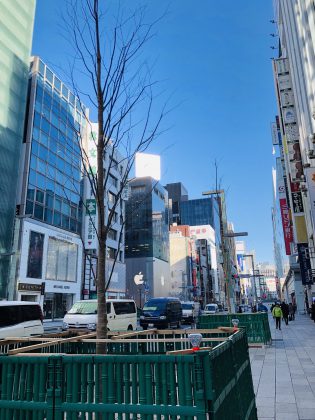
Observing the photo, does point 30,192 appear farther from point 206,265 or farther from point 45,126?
point 206,265

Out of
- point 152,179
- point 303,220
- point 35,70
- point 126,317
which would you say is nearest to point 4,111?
point 35,70

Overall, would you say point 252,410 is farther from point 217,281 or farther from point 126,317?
point 217,281

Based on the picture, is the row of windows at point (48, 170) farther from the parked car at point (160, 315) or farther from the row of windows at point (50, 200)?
the parked car at point (160, 315)

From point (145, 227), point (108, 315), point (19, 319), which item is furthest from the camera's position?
point (145, 227)

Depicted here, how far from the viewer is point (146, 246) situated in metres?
75.9

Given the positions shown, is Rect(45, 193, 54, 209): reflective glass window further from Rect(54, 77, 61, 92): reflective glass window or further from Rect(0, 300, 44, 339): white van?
Rect(0, 300, 44, 339): white van

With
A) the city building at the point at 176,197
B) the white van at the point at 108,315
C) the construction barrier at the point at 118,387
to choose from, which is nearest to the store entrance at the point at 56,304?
the white van at the point at 108,315

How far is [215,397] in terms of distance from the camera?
314cm

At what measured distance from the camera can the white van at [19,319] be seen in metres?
14.8

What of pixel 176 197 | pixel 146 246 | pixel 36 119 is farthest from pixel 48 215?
pixel 176 197

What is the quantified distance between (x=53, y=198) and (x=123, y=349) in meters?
37.7

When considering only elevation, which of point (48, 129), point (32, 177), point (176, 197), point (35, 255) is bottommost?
point (35, 255)

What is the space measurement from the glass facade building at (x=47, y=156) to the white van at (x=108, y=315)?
1821 cm

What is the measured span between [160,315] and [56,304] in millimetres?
20034
